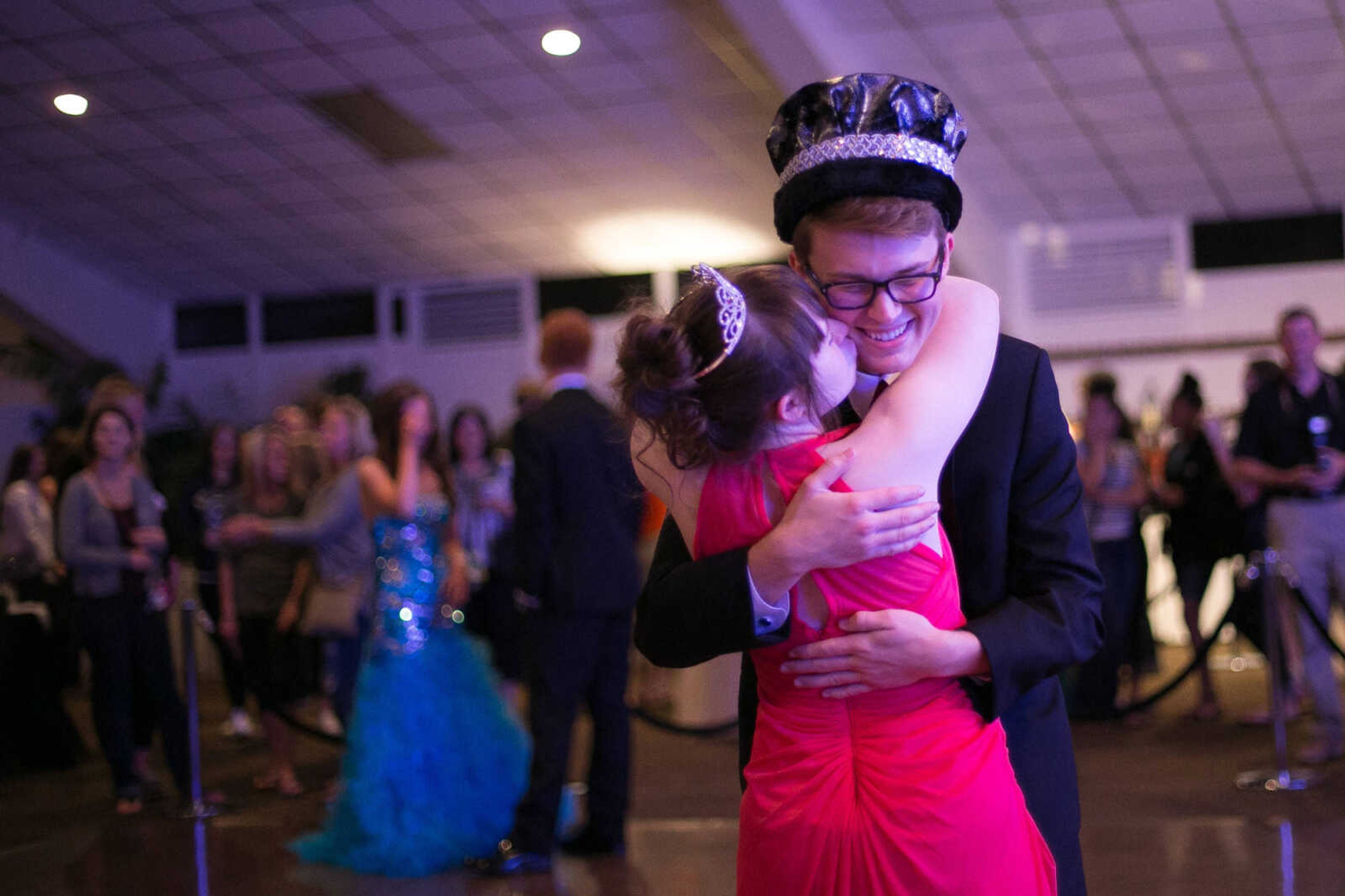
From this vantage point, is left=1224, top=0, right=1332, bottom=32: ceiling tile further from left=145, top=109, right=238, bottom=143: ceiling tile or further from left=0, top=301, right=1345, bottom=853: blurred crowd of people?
left=145, top=109, right=238, bottom=143: ceiling tile

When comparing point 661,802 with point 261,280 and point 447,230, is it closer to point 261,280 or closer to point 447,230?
point 447,230

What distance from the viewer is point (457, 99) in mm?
7883

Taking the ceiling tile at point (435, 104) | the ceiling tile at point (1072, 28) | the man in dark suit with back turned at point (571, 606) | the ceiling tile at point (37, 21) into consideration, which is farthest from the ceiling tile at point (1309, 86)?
the ceiling tile at point (37, 21)

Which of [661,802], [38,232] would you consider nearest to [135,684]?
[661,802]

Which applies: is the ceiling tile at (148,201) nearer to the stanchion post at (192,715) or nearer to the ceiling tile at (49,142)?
the ceiling tile at (49,142)

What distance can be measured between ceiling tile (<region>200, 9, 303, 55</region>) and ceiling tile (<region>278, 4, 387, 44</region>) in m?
0.15

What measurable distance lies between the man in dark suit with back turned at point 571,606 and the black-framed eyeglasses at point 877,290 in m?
2.38

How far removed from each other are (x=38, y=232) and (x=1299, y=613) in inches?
388

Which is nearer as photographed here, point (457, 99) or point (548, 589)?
point (548, 589)

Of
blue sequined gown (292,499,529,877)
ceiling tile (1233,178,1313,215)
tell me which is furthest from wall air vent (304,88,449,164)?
ceiling tile (1233,178,1313,215)

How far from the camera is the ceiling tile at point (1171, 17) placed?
Answer: 660cm

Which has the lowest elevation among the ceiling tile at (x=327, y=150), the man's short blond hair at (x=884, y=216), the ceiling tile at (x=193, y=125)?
the man's short blond hair at (x=884, y=216)

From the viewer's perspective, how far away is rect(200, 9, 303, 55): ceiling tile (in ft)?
22.6

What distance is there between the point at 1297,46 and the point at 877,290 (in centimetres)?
697
